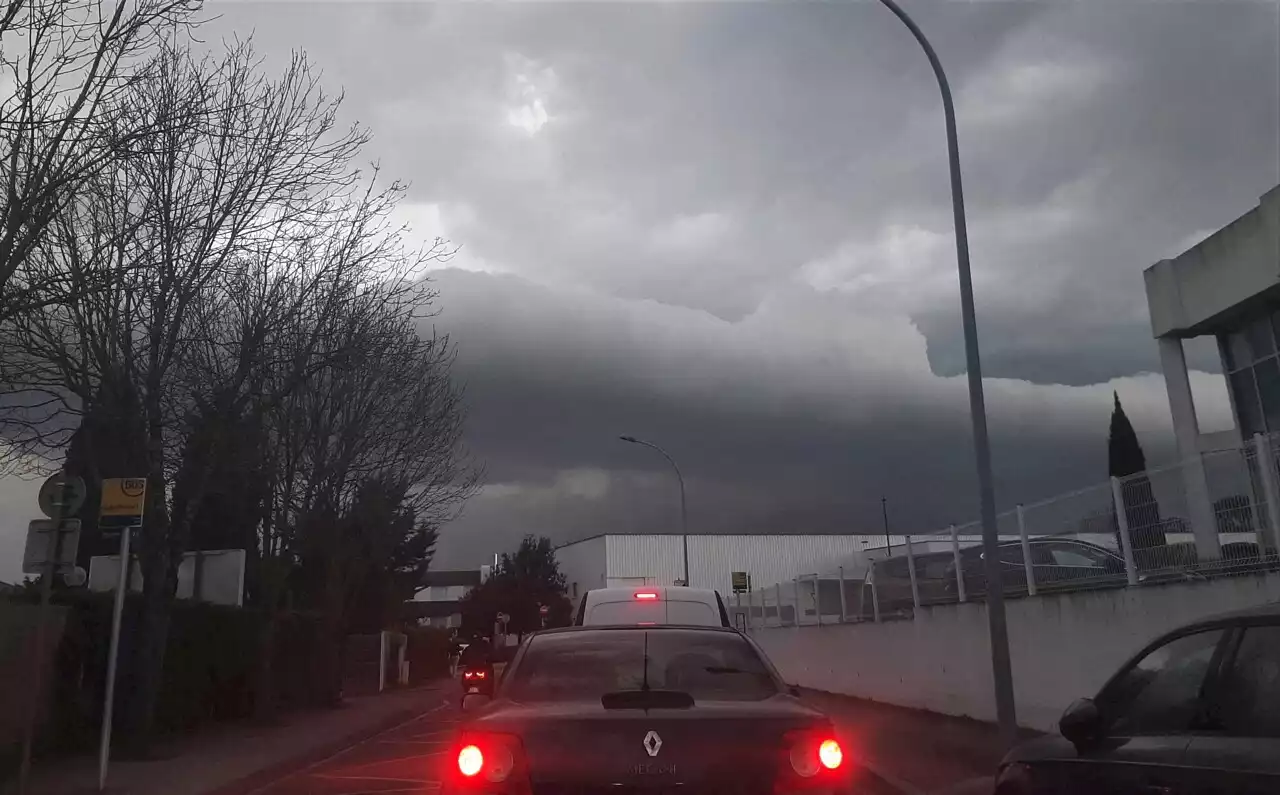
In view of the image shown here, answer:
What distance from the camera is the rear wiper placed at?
430cm

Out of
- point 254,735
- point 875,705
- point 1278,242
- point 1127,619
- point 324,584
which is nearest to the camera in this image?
point 1127,619

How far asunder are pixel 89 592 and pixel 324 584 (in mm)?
12114

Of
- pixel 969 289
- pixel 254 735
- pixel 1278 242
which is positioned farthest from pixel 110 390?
pixel 1278 242

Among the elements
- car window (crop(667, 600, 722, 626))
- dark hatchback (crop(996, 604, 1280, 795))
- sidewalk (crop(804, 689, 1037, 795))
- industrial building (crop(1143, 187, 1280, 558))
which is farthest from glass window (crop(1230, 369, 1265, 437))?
dark hatchback (crop(996, 604, 1280, 795))

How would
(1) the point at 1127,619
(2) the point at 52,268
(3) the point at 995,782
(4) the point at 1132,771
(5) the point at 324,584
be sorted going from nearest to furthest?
(4) the point at 1132,771
(3) the point at 995,782
(1) the point at 1127,619
(2) the point at 52,268
(5) the point at 324,584

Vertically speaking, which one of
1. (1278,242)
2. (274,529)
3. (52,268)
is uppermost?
(1278,242)

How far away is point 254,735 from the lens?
17.2 m

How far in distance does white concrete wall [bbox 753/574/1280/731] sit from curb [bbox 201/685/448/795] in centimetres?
920

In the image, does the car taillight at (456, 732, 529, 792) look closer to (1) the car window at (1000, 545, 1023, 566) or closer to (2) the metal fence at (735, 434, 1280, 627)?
(2) the metal fence at (735, 434, 1280, 627)

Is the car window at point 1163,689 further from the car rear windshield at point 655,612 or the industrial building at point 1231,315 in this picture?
the industrial building at point 1231,315

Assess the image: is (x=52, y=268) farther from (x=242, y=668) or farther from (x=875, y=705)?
(x=875, y=705)

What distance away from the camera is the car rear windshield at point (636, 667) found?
4.94m

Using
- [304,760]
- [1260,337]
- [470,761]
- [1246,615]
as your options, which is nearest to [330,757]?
[304,760]

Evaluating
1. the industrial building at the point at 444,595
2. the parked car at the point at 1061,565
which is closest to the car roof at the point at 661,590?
the parked car at the point at 1061,565
